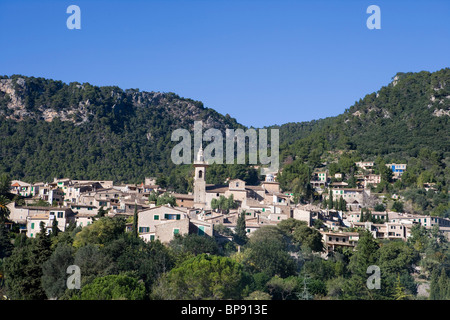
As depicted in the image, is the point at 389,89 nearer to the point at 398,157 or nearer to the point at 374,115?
the point at 374,115

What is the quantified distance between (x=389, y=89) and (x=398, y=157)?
27.1 meters

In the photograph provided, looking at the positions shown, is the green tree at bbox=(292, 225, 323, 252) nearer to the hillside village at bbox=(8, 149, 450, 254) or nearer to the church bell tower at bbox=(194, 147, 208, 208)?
the hillside village at bbox=(8, 149, 450, 254)

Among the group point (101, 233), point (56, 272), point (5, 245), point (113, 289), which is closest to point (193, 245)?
point (101, 233)

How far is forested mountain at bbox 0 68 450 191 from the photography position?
8219 centimetres

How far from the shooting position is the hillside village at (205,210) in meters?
41.9

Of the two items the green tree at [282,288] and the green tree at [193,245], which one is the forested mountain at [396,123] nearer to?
the green tree at [193,245]

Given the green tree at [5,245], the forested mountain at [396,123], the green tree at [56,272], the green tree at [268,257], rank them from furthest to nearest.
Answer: the forested mountain at [396,123] < the green tree at [5,245] < the green tree at [268,257] < the green tree at [56,272]

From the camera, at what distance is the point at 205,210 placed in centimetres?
4988

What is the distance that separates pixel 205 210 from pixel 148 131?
64.3 m

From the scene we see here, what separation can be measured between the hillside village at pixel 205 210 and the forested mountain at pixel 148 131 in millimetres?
8056

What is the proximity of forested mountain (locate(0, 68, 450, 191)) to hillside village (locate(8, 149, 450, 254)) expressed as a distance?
8056mm

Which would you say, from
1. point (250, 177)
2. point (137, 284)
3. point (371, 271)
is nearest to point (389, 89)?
point (250, 177)

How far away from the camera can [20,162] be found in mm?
86000

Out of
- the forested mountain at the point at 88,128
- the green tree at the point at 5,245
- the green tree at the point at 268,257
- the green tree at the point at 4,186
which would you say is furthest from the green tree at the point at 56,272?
the forested mountain at the point at 88,128
